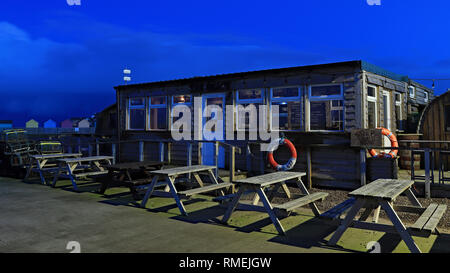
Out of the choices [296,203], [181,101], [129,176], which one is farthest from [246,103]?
[296,203]

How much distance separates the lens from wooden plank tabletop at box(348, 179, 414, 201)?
4.23 metres

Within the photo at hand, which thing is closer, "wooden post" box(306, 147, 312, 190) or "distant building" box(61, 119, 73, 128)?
"wooden post" box(306, 147, 312, 190)

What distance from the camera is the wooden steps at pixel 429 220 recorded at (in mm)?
3956

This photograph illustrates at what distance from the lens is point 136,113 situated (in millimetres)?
13891

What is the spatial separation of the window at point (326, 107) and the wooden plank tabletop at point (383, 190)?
160 inches

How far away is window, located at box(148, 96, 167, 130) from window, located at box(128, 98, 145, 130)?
0.42 m

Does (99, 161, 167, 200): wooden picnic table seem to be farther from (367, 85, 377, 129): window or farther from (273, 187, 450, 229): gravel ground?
(367, 85, 377, 129): window

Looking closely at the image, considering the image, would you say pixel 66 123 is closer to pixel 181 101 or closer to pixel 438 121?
pixel 181 101

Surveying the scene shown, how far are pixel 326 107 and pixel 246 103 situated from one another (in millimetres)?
2442

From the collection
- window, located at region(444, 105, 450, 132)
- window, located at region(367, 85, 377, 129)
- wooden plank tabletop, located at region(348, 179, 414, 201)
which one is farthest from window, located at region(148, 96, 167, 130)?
window, located at region(444, 105, 450, 132)

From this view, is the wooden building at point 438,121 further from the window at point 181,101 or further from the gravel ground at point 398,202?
the window at point 181,101
